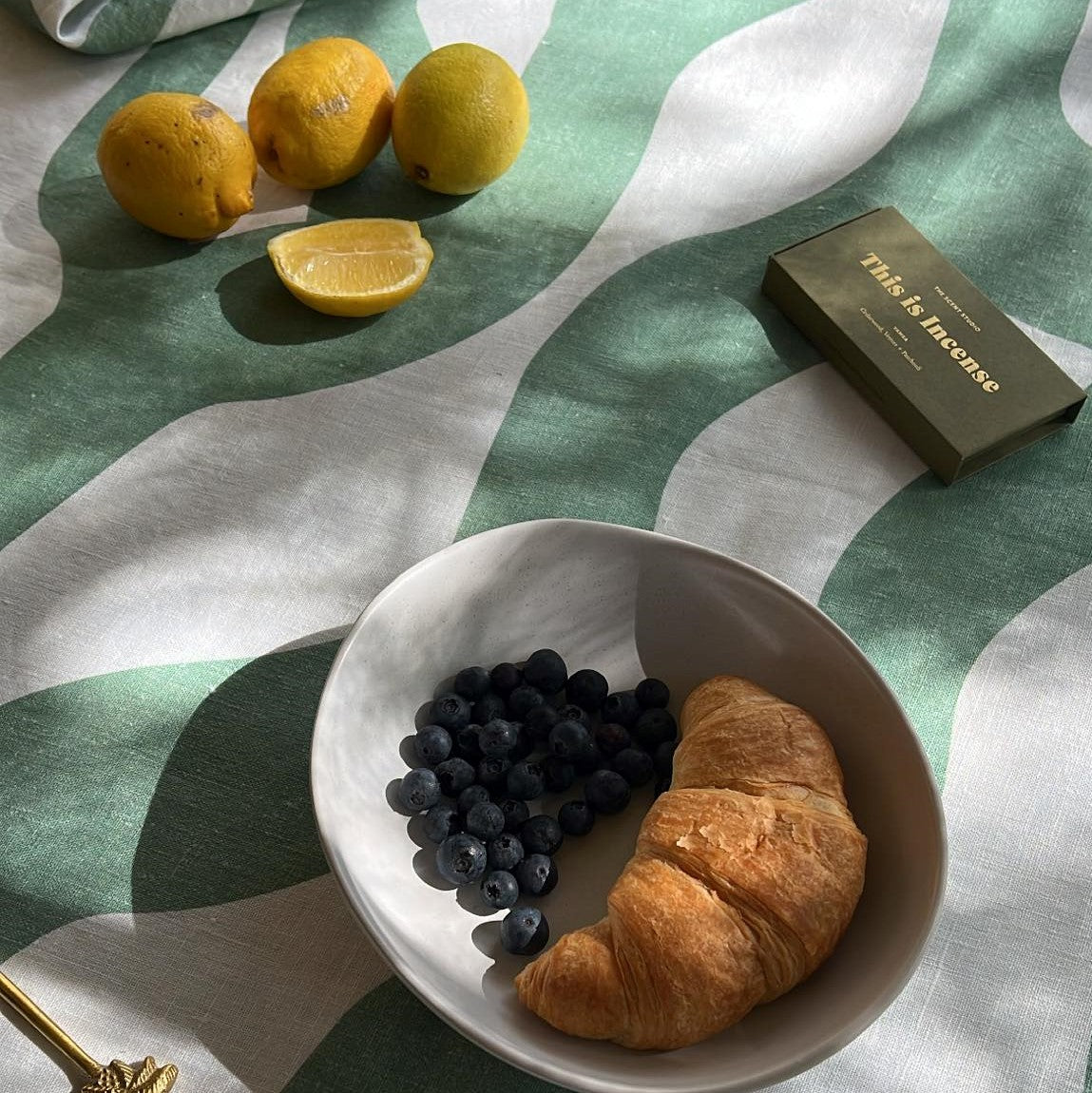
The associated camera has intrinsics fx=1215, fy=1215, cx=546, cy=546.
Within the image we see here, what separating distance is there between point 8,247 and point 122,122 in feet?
0.55

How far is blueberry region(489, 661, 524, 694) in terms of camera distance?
78cm

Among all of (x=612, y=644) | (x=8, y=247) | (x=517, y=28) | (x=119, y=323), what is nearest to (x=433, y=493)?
(x=612, y=644)

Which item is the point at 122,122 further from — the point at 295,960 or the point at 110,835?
the point at 295,960

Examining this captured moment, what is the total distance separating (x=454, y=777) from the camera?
29.0 inches

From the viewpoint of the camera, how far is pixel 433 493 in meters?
0.95

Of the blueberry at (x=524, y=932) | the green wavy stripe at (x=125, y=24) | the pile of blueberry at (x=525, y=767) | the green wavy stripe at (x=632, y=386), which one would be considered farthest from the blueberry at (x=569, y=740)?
the green wavy stripe at (x=125, y=24)

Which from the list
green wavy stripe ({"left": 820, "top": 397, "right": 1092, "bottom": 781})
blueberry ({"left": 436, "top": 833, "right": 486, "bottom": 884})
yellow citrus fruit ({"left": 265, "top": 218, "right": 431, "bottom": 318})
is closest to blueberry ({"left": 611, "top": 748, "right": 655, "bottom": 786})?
blueberry ({"left": 436, "top": 833, "right": 486, "bottom": 884})

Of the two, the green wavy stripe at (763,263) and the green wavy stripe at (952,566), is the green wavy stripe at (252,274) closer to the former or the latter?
the green wavy stripe at (763,263)

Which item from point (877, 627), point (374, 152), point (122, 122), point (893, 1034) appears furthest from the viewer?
point (374, 152)

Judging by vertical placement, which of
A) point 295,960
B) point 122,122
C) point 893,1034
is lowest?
point 893,1034

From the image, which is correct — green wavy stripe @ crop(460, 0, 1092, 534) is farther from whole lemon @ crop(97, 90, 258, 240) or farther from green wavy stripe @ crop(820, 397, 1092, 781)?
whole lemon @ crop(97, 90, 258, 240)

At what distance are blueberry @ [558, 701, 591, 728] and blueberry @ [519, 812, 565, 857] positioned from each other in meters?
0.07

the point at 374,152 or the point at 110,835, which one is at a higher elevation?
the point at 374,152

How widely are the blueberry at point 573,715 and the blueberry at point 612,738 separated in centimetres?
1
